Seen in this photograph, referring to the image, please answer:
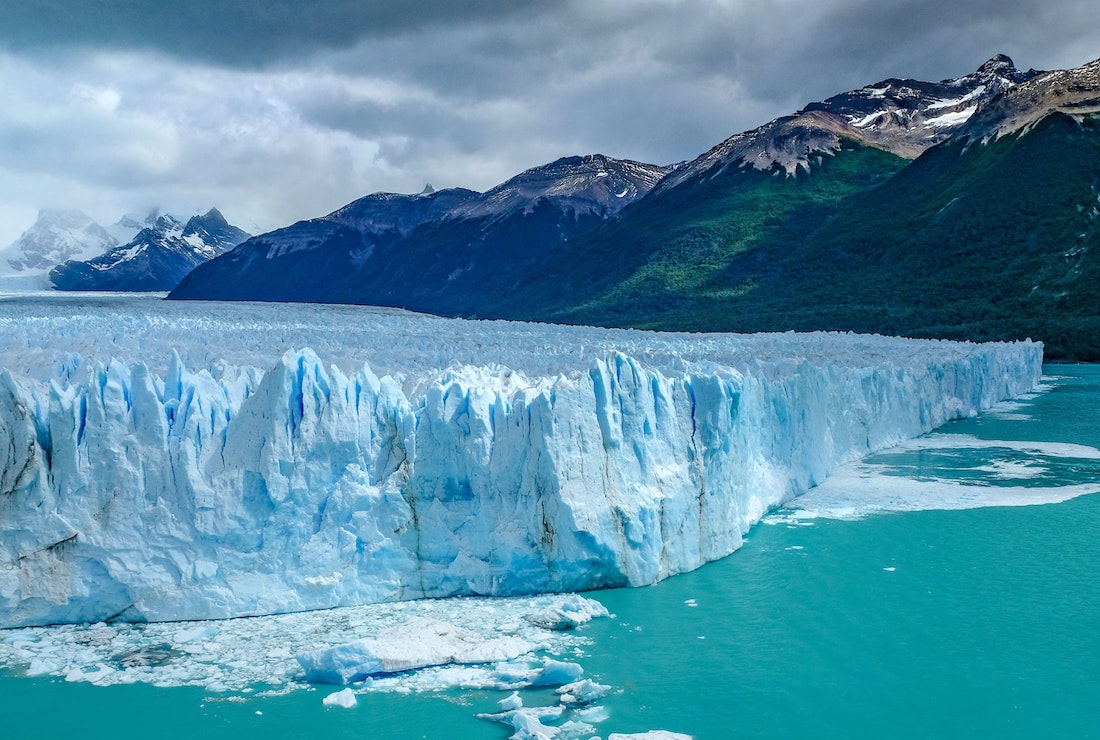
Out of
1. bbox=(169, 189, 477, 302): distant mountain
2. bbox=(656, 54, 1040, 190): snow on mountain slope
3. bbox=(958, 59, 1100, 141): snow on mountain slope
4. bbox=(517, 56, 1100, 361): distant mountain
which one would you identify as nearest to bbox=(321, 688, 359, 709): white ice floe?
bbox=(517, 56, 1100, 361): distant mountain

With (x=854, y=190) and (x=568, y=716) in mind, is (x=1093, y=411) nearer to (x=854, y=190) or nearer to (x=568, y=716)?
(x=568, y=716)

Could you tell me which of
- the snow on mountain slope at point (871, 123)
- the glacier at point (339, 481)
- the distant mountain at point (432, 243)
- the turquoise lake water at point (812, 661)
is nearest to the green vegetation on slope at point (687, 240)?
the snow on mountain slope at point (871, 123)

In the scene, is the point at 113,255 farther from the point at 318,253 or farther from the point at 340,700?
the point at 340,700

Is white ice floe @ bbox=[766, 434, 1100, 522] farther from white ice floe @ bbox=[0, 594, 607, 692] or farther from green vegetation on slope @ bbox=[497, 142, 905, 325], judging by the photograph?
green vegetation on slope @ bbox=[497, 142, 905, 325]

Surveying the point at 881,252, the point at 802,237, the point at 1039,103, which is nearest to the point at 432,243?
the point at 802,237

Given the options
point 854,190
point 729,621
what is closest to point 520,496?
point 729,621

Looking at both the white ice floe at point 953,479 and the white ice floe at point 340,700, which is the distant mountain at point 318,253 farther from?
the white ice floe at point 340,700

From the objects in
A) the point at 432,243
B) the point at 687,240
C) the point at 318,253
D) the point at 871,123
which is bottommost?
the point at 687,240
